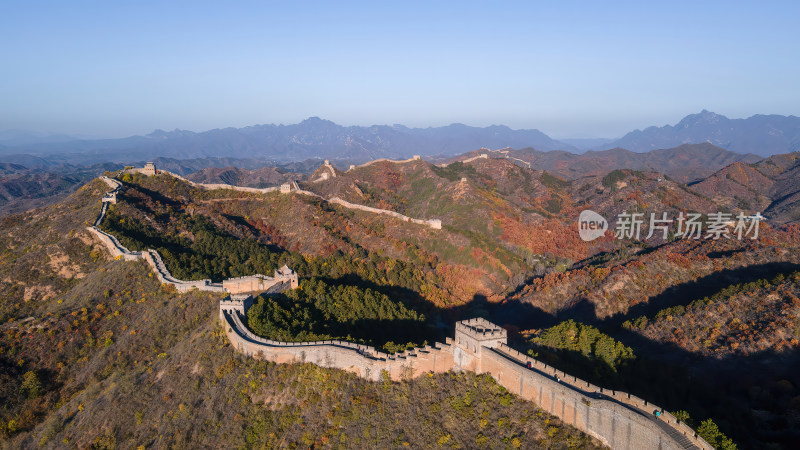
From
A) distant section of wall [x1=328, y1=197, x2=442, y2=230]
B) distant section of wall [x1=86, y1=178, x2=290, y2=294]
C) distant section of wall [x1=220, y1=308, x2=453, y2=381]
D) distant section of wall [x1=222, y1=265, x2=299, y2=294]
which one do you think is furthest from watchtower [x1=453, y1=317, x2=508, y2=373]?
distant section of wall [x1=328, y1=197, x2=442, y2=230]

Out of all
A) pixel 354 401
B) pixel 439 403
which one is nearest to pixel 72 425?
pixel 354 401

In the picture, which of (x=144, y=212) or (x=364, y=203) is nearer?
(x=144, y=212)

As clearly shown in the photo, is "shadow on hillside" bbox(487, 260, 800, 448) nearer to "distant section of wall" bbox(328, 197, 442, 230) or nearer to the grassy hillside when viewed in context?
the grassy hillside

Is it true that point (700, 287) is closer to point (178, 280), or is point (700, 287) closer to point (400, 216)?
point (400, 216)

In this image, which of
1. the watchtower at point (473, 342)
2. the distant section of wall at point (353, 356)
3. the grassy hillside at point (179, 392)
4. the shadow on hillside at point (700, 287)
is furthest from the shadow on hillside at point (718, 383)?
the grassy hillside at point (179, 392)

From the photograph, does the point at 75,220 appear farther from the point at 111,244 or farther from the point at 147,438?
the point at 147,438

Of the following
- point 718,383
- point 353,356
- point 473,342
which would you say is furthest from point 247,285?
point 718,383

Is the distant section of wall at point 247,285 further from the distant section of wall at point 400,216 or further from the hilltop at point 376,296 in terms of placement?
the distant section of wall at point 400,216
